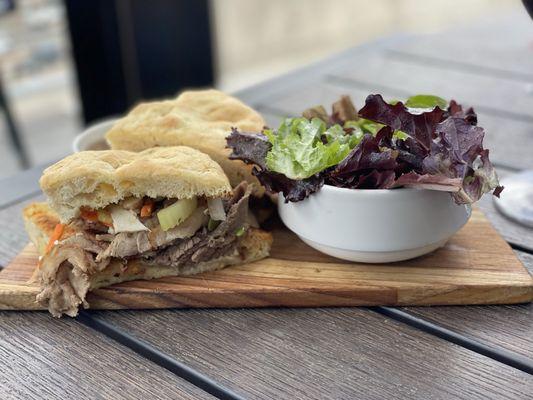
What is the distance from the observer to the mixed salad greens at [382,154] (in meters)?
1.08

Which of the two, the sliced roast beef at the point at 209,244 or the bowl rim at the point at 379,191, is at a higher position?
the bowl rim at the point at 379,191

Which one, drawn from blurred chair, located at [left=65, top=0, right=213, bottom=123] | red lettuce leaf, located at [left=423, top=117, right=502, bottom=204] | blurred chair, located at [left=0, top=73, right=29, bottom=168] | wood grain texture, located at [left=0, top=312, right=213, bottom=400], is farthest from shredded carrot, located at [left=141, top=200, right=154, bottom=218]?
blurred chair, located at [left=0, top=73, right=29, bottom=168]

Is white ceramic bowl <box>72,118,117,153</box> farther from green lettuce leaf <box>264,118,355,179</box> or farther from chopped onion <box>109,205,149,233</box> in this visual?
green lettuce leaf <box>264,118,355,179</box>

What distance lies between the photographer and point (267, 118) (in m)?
2.08

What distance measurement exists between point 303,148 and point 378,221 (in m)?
0.18

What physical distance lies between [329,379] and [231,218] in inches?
14.5

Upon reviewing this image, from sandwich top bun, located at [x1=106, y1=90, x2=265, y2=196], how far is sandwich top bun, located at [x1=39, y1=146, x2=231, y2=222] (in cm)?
16

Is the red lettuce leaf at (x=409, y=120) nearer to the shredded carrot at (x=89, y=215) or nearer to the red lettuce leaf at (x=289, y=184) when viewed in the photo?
the red lettuce leaf at (x=289, y=184)

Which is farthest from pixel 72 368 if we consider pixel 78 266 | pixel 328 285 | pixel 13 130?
pixel 13 130

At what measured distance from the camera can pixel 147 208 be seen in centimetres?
120

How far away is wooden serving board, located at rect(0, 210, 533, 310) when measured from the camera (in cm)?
114

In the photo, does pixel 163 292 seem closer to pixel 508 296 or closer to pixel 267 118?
pixel 508 296

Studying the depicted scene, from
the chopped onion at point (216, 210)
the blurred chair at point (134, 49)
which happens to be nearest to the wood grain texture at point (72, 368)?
the chopped onion at point (216, 210)

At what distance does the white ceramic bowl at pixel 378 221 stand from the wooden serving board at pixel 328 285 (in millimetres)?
37
